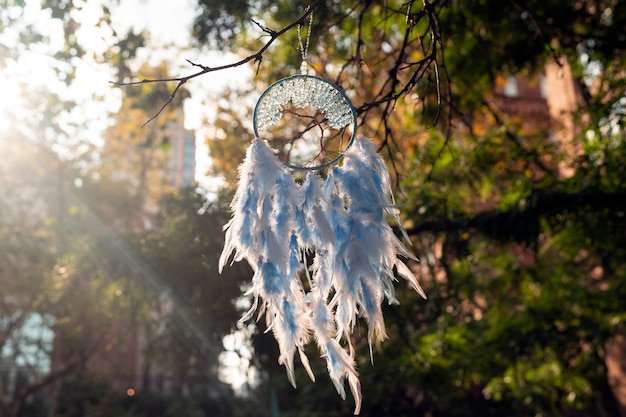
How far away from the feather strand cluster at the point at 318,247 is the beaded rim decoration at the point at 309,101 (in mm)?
154

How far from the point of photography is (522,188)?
5188 millimetres

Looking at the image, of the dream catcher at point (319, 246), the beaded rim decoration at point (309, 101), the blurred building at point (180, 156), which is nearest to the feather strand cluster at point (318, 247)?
the dream catcher at point (319, 246)

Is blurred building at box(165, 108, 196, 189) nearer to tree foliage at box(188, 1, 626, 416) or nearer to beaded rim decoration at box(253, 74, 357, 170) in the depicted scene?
tree foliage at box(188, 1, 626, 416)

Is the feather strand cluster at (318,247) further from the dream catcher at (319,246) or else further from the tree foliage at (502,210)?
the tree foliage at (502,210)

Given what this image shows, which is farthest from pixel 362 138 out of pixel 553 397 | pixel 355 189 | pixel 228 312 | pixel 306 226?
pixel 553 397

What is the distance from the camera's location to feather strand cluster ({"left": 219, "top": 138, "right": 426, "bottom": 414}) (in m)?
1.81

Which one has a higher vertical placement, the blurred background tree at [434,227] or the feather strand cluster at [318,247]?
the blurred background tree at [434,227]

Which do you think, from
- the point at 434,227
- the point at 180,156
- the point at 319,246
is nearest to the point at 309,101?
the point at 319,246

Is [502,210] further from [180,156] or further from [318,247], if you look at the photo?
[180,156]

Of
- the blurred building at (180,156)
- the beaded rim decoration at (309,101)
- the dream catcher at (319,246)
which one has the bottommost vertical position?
the dream catcher at (319,246)

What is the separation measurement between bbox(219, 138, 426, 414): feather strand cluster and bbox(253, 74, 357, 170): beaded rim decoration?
0.15m

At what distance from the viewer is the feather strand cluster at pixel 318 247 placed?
71.4 inches

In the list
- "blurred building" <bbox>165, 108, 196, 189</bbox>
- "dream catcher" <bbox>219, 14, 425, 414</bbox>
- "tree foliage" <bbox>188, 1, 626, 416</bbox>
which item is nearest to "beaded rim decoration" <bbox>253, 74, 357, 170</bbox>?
"dream catcher" <bbox>219, 14, 425, 414</bbox>

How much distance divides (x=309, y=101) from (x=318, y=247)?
581mm
